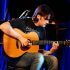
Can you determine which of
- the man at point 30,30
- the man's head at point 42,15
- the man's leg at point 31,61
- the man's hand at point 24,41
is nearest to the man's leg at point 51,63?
the man at point 30,30

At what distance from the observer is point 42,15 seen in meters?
3.08

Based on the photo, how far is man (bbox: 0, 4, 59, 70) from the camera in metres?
2.84

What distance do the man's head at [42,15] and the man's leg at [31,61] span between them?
0.46 meters

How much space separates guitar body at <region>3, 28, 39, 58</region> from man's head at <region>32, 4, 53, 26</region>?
0.18 m

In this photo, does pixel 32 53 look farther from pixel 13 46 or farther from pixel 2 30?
pixel 2 30

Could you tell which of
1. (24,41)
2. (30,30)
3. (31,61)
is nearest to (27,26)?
(30,30)

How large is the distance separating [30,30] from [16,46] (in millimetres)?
267

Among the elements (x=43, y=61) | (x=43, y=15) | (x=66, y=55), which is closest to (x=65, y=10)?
(x=66, y=55)

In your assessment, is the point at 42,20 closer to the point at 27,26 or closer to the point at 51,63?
the point at 27,26

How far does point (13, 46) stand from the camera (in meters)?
2.96

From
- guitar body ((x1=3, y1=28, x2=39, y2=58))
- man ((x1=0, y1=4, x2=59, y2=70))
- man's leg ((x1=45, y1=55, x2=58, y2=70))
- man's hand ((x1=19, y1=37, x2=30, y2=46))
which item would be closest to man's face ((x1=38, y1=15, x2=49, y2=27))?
man ((x1=0, y1=4, x2=59, y2=70))

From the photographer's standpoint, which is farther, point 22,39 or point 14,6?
point 14,6

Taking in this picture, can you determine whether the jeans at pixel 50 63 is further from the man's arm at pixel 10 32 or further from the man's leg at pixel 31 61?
the man's arm at pixel 10 32

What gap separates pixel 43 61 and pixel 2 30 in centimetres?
63
